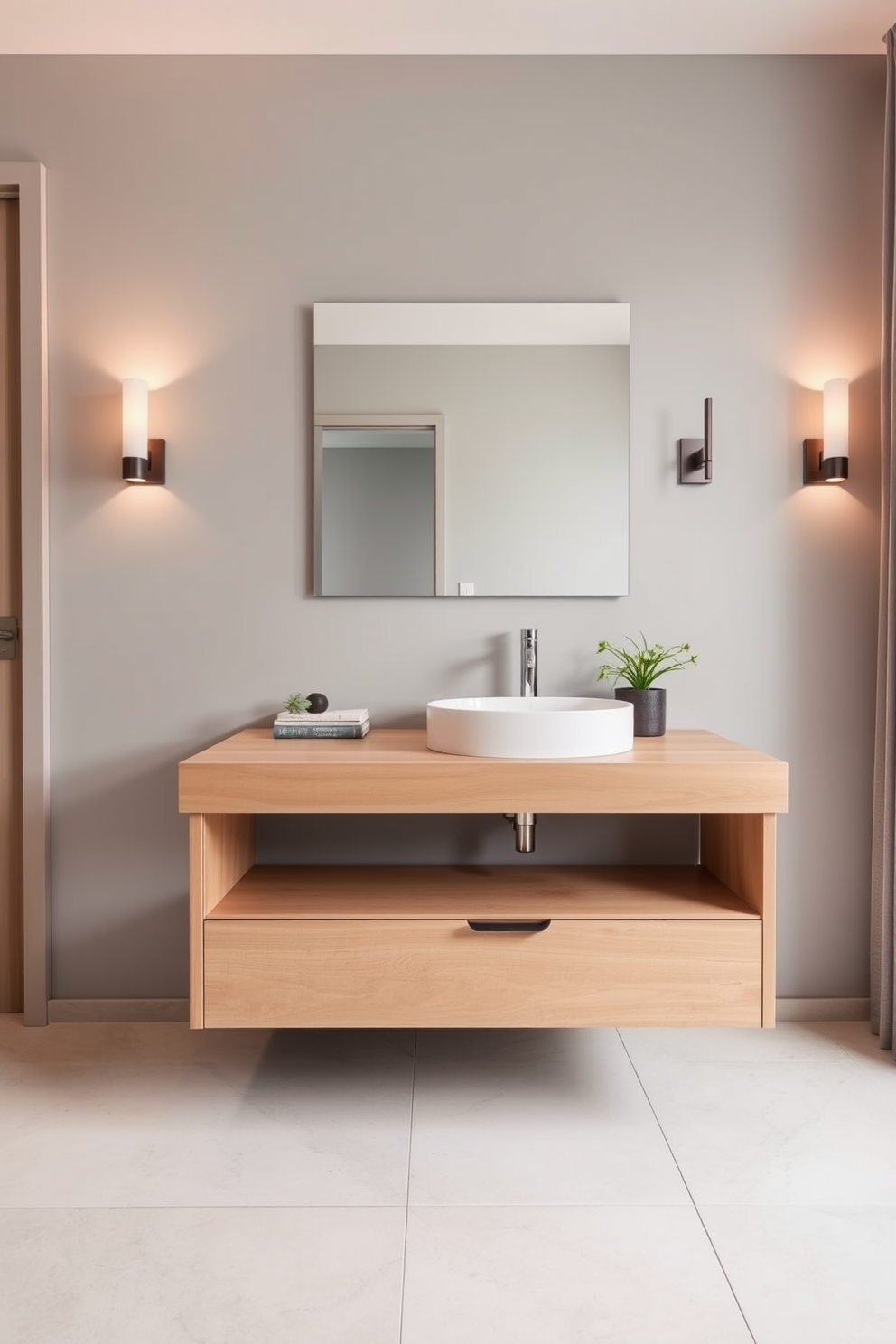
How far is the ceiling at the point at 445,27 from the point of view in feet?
6.69

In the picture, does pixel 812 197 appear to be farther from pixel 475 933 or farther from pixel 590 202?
pixel 475 933

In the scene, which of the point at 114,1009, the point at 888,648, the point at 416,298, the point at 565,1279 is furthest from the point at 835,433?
the point at 114,1009

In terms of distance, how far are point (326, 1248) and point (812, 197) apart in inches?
99.7

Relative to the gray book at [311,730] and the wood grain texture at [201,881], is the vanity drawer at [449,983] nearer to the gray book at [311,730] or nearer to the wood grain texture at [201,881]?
the wood grain texture at [201,881]

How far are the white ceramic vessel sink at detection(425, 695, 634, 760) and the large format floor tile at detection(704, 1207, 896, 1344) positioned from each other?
84 cm

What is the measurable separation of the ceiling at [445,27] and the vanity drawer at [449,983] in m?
2.05

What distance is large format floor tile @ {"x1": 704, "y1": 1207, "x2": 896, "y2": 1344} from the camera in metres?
1.27

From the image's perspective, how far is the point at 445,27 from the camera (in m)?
2.12

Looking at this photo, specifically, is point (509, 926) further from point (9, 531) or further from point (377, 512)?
point (9, 531)

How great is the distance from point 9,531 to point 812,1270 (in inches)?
91.3

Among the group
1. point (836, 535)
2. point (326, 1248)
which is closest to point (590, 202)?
point (836, 535)

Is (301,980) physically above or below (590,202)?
below

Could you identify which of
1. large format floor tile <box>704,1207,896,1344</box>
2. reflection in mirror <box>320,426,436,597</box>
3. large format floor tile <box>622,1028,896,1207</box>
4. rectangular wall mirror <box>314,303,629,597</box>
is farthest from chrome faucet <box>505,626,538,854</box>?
large format floor tile <box>704,1207,896,1344</box>

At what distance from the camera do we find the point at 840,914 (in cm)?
229
